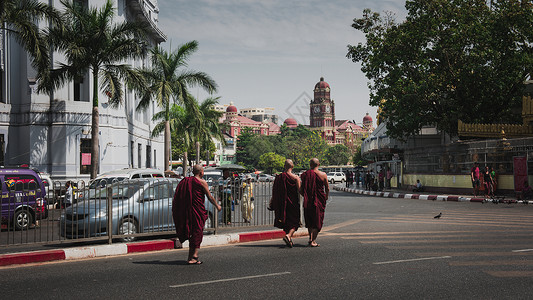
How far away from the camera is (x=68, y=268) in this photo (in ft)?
28.1

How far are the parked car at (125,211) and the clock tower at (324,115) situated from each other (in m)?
183

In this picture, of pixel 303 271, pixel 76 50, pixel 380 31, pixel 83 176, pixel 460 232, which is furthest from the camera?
pixel 380 31

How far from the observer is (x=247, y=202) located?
13.2 metres

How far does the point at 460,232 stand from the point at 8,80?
27811 millimetres

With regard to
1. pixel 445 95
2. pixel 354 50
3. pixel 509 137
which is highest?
pixel 354 50

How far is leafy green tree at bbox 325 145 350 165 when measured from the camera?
135375 mm

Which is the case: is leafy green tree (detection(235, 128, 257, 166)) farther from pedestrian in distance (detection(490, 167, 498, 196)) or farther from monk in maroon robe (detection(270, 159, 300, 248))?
monk in maroon robe (detection(270, 159, 300, 248))

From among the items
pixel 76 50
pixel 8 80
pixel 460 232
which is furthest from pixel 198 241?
pixel 8 80

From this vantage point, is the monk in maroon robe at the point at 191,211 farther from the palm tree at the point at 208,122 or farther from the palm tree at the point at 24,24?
the palm tree at the point at 208,122

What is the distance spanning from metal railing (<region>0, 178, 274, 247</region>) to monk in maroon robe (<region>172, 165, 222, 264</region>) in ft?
6.24

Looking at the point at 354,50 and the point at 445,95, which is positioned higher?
the point at 354,50

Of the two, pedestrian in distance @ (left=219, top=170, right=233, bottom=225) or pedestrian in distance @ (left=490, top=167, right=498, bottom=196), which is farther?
pedestrian in distance @ (left=490, top=167, right=498, bottom=196)

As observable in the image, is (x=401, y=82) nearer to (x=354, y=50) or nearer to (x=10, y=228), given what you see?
(x=354, y=50)

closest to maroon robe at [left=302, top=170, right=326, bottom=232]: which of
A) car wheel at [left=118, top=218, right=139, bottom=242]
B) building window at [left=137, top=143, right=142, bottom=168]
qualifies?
car wheel at [left=118, top=218, right=139, bottom=242]
